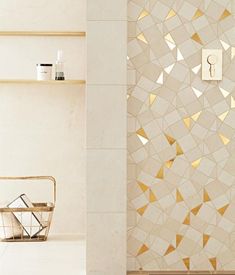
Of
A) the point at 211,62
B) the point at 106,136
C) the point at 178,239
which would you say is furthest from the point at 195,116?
the point at 178,239

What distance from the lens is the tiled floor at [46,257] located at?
7.29 feet

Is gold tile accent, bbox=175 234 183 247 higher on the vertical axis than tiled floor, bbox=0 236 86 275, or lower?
higher

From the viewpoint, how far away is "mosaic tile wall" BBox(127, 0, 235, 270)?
2.11 meters

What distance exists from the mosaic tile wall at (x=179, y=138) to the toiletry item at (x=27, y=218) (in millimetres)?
727

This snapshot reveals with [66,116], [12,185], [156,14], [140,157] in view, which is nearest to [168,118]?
[140,157]

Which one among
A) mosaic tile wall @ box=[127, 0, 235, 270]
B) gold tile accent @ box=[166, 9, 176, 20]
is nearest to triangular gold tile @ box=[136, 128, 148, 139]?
mosaic tile wall @ box=[127, 0, 235, 270]

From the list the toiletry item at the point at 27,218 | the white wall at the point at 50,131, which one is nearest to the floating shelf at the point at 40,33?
the white wall at the point at 50,131

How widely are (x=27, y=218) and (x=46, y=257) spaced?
32cm

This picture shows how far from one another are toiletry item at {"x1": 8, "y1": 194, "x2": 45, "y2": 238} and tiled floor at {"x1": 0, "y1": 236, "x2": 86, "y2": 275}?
7cm

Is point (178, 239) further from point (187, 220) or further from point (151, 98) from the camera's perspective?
point (151, 98)

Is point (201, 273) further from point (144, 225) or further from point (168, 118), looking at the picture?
point (168, 118)

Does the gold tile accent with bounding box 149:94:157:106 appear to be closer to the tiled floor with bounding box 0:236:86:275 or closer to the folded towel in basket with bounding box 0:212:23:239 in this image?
the tiled floor with bounding box 0:236:86:275

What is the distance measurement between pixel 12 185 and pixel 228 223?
116 centimetres

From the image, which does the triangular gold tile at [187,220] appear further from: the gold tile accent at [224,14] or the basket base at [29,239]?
the basket base at [29,239]
